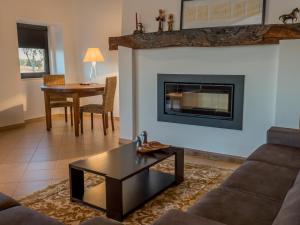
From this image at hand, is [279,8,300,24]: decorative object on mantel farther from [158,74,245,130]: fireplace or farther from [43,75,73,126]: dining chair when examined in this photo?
[43,75,73,126]: dining chair

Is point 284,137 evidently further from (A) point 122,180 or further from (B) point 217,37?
(A) point 122,180

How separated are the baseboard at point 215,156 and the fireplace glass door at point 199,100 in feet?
1.46

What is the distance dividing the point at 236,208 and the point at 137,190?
47.1 inches

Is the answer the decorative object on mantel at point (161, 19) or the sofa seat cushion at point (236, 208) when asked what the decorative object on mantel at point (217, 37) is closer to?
the decorative object on mantel at point (161, 19)

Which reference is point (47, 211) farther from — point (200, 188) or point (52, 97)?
point (52, 97)

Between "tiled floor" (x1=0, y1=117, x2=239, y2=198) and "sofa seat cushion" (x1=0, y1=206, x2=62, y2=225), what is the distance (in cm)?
125

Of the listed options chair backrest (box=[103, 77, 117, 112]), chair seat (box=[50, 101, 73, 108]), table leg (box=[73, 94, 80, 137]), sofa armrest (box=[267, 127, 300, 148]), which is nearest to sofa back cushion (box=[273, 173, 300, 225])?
sofa armrest (box=[267, 127, 300, 148])

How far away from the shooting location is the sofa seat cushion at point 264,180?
175cm

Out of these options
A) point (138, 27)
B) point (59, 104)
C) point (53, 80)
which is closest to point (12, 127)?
point (59, 104)

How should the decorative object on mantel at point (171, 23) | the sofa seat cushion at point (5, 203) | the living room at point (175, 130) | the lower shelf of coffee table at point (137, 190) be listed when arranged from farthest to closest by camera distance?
the decorative object on mantel at point (171, 23) < the lower shelf of coffee table at point (137, 190) < the living room at point (175, 130) < the sofa seat cushion at point (5, 203)

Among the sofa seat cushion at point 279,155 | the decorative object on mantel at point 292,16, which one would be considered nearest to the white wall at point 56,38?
the decorative object on mantel at point 292,16

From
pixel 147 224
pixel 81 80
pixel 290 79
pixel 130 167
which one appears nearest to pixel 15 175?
pixel 130 167

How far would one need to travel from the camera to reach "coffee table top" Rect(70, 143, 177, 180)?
2244 mm

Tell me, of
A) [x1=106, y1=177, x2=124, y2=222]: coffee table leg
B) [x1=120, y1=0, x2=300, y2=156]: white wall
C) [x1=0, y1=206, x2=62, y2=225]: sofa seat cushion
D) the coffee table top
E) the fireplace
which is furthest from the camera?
the fireplace
